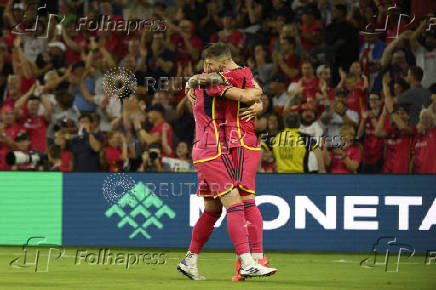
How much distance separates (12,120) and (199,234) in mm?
6949

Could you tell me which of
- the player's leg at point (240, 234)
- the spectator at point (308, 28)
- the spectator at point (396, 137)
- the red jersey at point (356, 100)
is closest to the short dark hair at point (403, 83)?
the spectator at point (396, 137)

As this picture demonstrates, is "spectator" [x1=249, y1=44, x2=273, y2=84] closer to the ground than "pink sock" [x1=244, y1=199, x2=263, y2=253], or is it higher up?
higher up

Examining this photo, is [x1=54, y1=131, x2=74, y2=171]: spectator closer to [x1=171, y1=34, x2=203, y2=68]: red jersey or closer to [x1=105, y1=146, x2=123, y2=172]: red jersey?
[x1=105, y1=146, x2=123, y2=172]: red jersey

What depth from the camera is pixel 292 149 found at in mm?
12070

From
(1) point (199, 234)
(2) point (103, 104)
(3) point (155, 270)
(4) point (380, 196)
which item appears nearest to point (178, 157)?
(2) point (103, 104)

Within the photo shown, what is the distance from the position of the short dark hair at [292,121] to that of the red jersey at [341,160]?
0.69 meters

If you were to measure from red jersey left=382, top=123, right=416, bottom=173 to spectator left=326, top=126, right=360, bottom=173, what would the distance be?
0.43m

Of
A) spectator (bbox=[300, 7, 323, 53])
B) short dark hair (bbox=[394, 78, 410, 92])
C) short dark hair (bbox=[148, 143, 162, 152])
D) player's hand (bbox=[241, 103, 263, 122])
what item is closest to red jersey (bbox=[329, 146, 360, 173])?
short dark hair (bbox=[394, 78, 410, 92])

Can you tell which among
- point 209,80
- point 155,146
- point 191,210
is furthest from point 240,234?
point 155,146

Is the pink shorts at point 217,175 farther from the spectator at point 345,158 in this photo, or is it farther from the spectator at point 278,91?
the spectator at point 278,91

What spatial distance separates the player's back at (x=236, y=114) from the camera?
7.95 m

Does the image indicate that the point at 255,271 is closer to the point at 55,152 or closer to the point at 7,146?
the point at 55,152

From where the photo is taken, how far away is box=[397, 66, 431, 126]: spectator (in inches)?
492

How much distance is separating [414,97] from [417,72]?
388 millimetres
